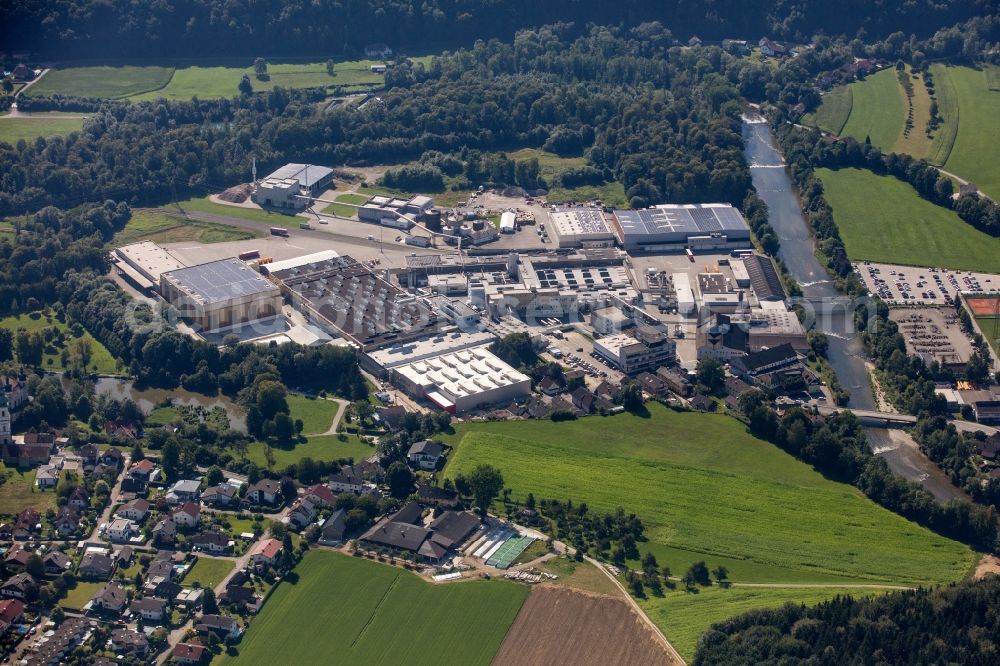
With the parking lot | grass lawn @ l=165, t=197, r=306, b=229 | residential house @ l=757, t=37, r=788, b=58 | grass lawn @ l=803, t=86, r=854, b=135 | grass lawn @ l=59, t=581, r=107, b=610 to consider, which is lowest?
grass lawn @ l=59, t=581, r=107, b=610

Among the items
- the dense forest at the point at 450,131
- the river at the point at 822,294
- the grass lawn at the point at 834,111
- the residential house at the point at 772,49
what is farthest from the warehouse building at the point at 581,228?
the residential house at the point at 772,49

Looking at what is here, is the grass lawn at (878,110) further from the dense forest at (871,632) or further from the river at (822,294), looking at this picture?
the dense forest at (871,632)

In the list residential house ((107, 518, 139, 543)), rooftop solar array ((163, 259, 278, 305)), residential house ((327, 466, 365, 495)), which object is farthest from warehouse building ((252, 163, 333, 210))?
residential house ((107, 518, 139, 543))

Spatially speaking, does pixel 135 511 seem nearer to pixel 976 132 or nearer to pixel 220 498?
pixel 220 498

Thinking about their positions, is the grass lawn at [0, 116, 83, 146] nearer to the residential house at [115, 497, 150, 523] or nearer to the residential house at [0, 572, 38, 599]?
the residential house at [115, 497, 150, 523]

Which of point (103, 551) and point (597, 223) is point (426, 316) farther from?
point (103, 551)

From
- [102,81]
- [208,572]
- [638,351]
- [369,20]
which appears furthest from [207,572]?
[369,20]
